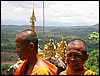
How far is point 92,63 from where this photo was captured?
9594 mm

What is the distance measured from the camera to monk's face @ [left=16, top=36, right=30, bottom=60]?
95.2 inches

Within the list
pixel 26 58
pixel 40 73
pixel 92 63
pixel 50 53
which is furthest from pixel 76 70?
pixel 92 63

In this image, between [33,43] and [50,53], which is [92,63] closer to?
[50,53]

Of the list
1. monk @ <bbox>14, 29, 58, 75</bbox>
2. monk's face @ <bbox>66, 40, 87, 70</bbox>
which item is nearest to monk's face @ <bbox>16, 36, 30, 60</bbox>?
monk @ <bbox>14, 29, 58, 75</bbox>

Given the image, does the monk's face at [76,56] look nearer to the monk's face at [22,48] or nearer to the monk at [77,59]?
the monk at [77,59]

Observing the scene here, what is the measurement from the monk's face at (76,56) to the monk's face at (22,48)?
381 millimetres

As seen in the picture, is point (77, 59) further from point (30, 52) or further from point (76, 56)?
point (30, 52)

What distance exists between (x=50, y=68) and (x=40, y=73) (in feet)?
0.67

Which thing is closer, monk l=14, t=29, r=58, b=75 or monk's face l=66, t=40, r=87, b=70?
monk's face l=66, t=40, r=87, b=70

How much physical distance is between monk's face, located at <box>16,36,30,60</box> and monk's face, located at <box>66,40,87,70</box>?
0.38 meters

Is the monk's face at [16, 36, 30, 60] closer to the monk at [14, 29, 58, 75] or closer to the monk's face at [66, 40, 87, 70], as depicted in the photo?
the monk at [14, 29, 58, 75]

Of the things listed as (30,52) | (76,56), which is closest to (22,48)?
(30,52)

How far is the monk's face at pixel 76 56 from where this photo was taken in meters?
2.31

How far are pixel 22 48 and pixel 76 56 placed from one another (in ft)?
1.63
